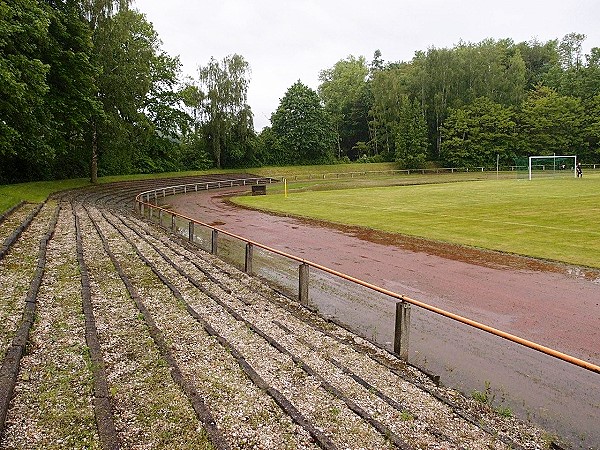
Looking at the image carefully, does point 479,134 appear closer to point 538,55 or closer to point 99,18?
point 538,55

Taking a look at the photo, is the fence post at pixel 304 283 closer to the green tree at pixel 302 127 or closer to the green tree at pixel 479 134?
the green tree at pixel 302 127


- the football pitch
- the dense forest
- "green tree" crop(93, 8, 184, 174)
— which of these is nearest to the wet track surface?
the football pitch

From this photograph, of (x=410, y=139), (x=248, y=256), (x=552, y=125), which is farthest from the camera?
(x=552, y=125)

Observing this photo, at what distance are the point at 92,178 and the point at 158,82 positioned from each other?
508 inches

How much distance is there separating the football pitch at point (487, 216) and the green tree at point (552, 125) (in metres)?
40.7

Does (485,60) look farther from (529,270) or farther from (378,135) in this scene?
(529,270)

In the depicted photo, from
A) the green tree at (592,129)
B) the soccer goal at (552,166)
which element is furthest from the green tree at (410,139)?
the green tree at (592,129)

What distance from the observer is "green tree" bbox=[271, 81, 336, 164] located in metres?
62.1

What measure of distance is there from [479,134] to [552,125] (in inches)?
407

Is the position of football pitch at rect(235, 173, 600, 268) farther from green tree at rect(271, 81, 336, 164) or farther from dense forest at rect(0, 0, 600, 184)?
green tree at rect(271, 81, 336, 164)

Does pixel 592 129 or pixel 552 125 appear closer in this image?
pixel 592 129

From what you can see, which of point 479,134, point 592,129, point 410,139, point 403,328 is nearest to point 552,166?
point 479,134

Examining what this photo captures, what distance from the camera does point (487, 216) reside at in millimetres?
20750

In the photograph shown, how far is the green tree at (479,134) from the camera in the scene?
65.9 m
